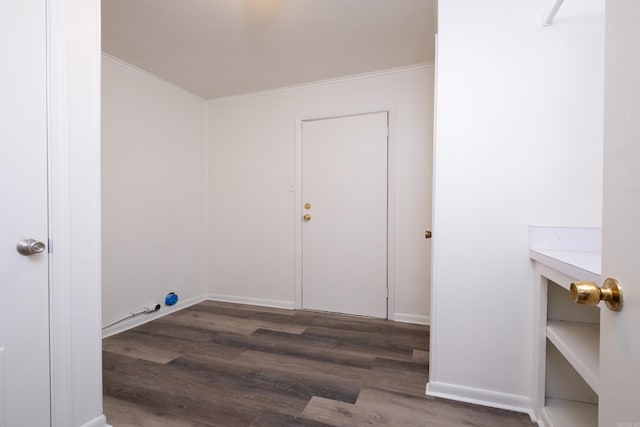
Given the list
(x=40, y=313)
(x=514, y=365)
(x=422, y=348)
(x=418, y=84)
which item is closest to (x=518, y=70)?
(x=418, y=84)

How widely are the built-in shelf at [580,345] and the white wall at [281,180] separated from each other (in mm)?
Answer: 1370

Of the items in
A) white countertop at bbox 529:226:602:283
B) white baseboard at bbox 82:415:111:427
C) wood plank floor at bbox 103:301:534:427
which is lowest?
wood plank floor at bbox 103:301:534:427

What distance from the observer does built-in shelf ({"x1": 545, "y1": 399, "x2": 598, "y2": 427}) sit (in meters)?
1.26

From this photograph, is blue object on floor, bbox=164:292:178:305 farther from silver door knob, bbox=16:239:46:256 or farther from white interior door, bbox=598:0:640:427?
white interior door, bbox=598:0:640:427

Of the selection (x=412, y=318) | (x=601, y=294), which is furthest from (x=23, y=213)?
(x=412, y=318)

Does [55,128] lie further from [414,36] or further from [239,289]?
[239,289]

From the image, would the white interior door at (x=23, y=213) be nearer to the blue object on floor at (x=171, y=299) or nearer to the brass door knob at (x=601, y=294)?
the brass door knob at (x=601, y=294)

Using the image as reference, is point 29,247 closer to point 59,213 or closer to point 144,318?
point 59,213

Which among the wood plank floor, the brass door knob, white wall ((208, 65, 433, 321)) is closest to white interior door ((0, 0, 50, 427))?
the wood plank floor

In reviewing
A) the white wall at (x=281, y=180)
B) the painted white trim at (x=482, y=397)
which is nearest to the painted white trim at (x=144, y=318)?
the white wall at (x=281, y=180)

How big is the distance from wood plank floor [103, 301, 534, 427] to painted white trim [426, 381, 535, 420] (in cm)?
4

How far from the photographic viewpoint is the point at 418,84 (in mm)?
2736

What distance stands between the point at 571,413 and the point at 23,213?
7.87 ft

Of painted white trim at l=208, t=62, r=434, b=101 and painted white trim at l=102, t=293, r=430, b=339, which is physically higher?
painted white trim at l=208, t=62, r=434, b=101
